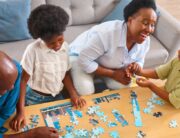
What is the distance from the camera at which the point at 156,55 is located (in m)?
2.77

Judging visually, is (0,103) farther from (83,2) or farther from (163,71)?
(83,2)

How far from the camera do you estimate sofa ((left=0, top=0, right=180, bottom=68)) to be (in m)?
2.73

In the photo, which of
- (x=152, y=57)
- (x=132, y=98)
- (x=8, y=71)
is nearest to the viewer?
(x=8, y=71)

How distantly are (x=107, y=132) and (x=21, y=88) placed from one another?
565mm

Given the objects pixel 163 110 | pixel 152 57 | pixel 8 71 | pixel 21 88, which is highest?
pixel 8 71

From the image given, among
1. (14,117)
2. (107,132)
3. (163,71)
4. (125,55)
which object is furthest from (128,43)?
(14,117)

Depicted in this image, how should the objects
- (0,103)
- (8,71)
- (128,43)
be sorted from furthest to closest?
(128,43) < (0,103) < (8,71)

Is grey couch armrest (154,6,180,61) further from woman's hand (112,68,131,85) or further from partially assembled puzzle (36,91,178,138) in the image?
partially assembled puzzle (36,91,178,138)

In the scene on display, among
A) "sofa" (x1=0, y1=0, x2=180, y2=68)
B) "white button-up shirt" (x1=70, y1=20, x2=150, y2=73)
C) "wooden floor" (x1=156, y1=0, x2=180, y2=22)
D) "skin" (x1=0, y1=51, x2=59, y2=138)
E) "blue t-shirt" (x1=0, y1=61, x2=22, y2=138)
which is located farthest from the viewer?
"wooden floor" (x1=156, y1=0, x2=180, y2=22)

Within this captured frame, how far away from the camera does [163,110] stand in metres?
1.82

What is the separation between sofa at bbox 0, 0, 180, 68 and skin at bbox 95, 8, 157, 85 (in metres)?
0.71

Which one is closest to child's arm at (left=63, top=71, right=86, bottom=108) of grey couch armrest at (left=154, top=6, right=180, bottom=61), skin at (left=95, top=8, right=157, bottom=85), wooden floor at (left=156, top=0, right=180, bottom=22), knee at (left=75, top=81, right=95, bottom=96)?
knee at (left=75, top=81, right=95, bottom=96)

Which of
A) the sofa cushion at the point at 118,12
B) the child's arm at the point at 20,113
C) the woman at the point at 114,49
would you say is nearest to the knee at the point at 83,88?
the woman at the point at 114,49

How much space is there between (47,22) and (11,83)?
0.49 m
